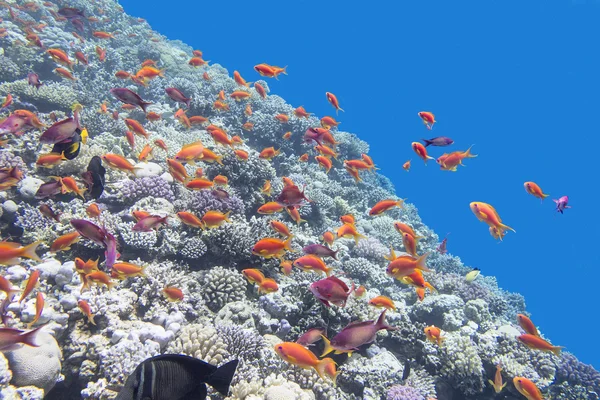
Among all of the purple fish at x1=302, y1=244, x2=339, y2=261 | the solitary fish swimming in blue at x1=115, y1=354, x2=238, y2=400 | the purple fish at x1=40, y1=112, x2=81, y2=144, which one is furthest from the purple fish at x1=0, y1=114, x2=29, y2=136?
the solitary fish swimming in blue at x1=115, y1=354, x2=238, y2=400

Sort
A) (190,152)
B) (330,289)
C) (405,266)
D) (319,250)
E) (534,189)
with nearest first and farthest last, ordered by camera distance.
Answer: (330,289)
(405,266)
(319,250)
(190,152)
(534,189)

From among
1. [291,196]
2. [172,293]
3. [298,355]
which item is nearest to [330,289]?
[298,355]

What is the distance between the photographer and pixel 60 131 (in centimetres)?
422

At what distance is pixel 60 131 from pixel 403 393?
7.14m

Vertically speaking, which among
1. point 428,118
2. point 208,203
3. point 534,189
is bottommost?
point 208,203

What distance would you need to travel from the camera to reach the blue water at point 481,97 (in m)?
Answer: 89.6

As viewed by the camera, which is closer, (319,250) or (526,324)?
(319,250)

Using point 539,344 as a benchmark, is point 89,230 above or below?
below

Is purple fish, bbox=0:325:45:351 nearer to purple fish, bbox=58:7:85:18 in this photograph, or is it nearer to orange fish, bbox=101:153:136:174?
orange fish, bbox=101:153:136:174

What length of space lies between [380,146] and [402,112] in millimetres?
19975

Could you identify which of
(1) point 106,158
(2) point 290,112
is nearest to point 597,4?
(2) point 290,112

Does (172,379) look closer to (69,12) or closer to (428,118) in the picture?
(428,118)

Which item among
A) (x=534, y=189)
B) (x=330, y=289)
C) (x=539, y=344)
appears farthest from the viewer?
(x=534, y=189)

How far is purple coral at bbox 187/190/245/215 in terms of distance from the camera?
7.21m
